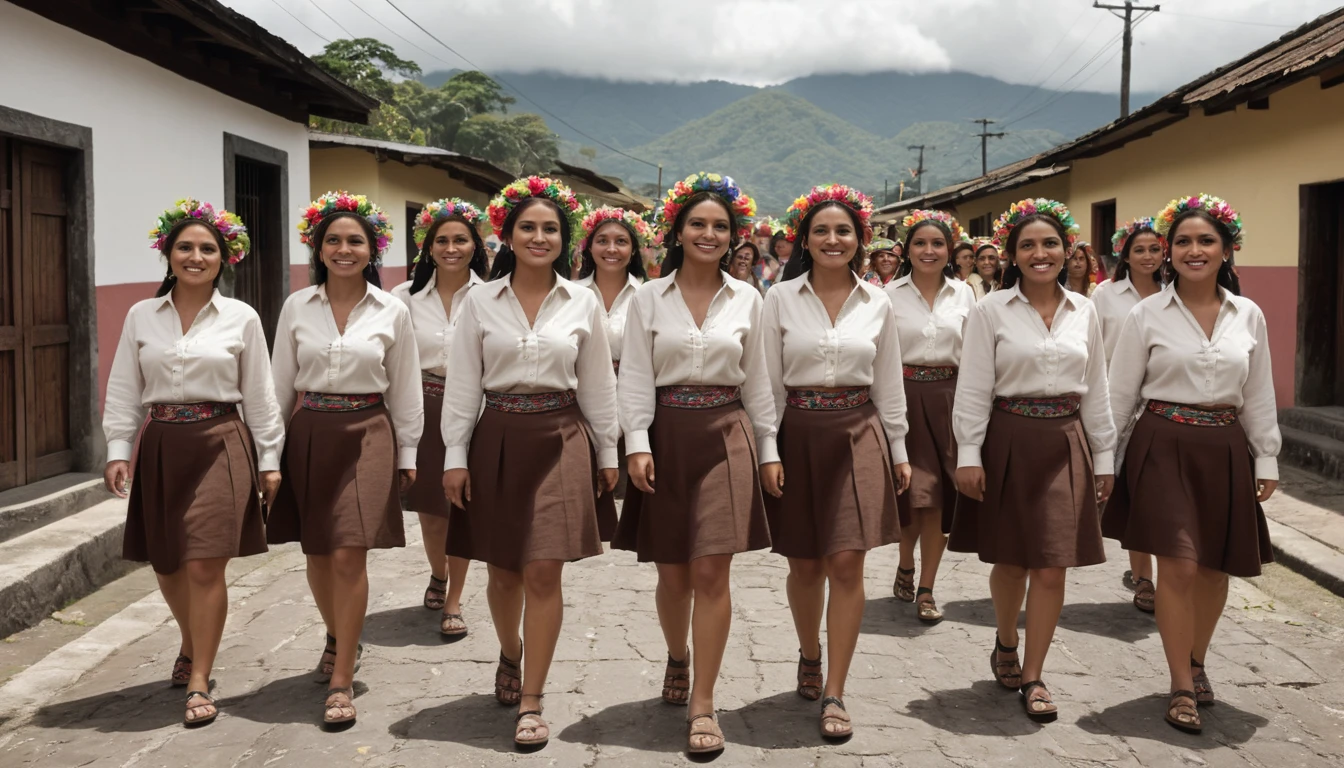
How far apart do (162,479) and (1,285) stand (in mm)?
3521

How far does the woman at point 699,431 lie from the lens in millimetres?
4703

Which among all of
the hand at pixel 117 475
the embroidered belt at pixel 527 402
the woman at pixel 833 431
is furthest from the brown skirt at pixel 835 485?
the hand at pixel 117 475

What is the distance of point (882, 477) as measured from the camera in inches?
193

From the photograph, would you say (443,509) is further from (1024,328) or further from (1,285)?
(1,285)

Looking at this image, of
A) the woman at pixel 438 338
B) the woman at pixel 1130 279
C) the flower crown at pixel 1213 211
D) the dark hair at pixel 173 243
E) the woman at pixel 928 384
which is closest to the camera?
the dark hair at pixel 173 243

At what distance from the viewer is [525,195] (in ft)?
16.7

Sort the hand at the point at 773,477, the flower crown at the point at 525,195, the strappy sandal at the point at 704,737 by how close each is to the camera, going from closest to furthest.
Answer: the strappy sandal at the point at 704,737
the hand at the point at 773,477
the flower crown at the point at 525,195

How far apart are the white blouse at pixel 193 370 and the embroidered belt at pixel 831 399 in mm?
2273

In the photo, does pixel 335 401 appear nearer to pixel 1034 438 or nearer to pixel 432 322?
pixel 432 322

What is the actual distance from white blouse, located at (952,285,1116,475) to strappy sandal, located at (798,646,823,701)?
3.55 feet

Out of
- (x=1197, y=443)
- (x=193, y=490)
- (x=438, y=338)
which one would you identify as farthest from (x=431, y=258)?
(x=1197, y=443)

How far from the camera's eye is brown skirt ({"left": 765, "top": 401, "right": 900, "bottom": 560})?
4.83 meters

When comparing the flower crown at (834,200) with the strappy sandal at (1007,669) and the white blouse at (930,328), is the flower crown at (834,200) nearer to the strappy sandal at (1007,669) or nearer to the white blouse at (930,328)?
the white blouse at (930,328)

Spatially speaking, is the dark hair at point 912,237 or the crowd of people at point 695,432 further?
the dark hair at point 912,237
